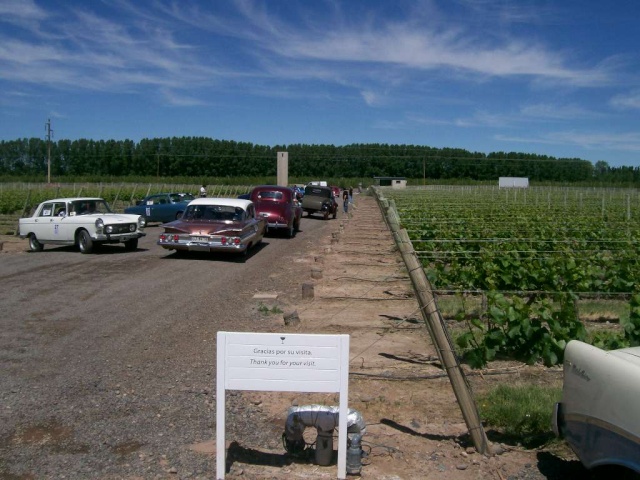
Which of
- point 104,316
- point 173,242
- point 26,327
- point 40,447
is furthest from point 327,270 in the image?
point 40,447

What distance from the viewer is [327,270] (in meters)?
15.6

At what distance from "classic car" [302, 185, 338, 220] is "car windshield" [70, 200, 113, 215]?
62.1 feet

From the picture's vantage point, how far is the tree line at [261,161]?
12850 centimetres

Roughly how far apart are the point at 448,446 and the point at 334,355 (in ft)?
4.44

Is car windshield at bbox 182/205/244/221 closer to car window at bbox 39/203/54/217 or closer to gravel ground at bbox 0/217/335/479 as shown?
gravel ground at bbox 0/217/335/479

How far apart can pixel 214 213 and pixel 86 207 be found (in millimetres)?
3781

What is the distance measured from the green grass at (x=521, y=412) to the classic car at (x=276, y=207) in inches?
702

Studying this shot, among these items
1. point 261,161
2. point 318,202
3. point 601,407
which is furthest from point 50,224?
point 261,161

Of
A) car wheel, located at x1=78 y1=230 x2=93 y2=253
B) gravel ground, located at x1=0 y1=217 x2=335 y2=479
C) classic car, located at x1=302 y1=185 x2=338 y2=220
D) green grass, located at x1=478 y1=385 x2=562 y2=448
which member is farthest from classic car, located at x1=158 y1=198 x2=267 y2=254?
classic car, located at x1=302 y1=185 x2=338 y2=220

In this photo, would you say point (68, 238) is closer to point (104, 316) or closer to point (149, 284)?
point (149, 284)

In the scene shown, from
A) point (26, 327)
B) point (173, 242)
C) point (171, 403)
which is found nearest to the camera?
point (171, 403)

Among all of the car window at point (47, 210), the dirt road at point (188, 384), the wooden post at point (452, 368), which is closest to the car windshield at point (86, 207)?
the car window at point (47, 210)

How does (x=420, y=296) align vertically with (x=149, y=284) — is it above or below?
above

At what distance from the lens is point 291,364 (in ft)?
14.7
